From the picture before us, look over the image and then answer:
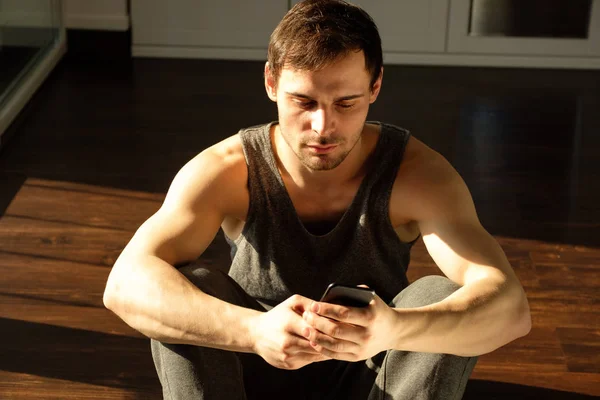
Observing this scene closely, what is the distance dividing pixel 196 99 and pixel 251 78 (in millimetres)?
426

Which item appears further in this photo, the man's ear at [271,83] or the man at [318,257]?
the man's ear at [271,83]

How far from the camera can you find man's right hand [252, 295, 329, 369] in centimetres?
176

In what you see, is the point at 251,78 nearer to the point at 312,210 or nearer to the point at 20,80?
the point at 20,80

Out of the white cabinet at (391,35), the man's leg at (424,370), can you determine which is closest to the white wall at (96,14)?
the white cabinet at (391,35)

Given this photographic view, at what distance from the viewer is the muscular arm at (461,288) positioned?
182 cm

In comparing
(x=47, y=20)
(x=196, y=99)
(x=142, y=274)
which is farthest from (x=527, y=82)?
(x=142, y=274)

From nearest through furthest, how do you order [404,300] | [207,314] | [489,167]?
[207,314], [404,300], [489,167]

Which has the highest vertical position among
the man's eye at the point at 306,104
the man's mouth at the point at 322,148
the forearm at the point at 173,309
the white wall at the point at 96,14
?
the man's eye at the point at 306,104

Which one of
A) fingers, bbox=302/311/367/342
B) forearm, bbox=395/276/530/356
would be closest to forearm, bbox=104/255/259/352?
fingers, bbox=302/311/367/342

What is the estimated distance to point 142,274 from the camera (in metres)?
1.91

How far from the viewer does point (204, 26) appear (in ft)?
17.5

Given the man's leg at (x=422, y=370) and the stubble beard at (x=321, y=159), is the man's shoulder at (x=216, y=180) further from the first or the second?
the man's leg at (x=422, y=370)

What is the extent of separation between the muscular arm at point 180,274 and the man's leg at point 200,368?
0.04 m

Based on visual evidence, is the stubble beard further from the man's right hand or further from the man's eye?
the man's right hand
